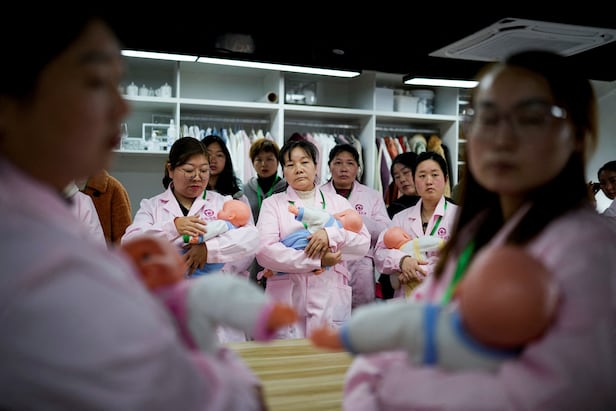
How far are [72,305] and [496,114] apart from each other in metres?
0.72

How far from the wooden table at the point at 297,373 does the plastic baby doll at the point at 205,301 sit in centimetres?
48

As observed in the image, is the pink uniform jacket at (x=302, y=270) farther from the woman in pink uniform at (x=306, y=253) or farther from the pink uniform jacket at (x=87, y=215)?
the pink uniform jacket at (x=87, y=215)

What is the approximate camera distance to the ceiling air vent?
11.2ft

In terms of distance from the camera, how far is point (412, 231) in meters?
3.52

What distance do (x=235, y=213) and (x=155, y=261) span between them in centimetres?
205

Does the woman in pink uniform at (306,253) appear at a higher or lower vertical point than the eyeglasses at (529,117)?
lower

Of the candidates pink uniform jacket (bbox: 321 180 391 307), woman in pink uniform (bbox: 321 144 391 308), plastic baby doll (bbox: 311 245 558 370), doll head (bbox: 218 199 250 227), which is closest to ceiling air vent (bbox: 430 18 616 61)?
woman in pink uniform (bbox: 321 144 391 308)

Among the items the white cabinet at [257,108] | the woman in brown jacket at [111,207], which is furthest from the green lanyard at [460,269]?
the white cabinet at [257,108]

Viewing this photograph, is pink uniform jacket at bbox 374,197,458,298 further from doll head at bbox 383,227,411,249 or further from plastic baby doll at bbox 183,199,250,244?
plastic baby doll at bbox 183,199,250,244


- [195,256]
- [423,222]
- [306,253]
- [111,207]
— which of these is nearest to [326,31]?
[423,222]

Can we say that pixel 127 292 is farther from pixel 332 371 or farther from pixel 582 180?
pixel 332 371

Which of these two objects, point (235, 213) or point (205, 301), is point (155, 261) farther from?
point (235, 213)

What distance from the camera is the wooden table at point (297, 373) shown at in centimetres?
124

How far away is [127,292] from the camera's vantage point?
0.67 meters
